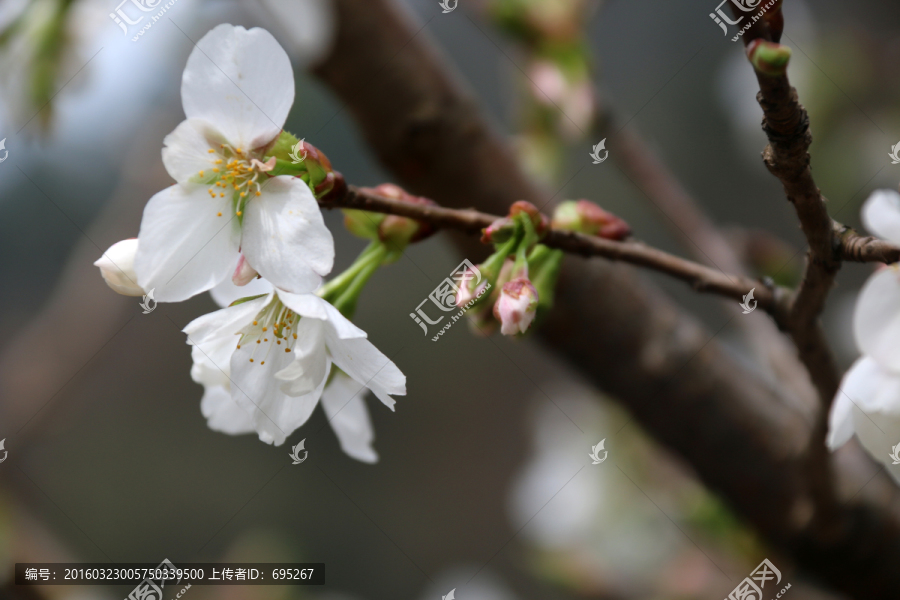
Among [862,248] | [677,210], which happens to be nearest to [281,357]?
[862,248]

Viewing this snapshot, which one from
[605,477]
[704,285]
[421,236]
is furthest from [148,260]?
[605,477]

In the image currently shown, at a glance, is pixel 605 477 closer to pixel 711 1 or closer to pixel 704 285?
pixel 704 285

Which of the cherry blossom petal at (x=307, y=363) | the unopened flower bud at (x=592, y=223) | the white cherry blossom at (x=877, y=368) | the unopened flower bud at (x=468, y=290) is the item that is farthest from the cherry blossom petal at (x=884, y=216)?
the cherry blossom petal at (x=307, y=363)

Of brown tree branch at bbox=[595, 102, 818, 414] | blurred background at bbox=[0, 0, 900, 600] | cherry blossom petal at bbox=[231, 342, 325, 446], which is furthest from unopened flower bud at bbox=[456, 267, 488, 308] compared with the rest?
brown tree branch at bbox=[595, 102, 818, 414]

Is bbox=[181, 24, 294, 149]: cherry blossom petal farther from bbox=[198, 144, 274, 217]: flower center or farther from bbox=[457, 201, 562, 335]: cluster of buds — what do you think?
A: bbox=[457, 201, 562, 335]: cluster of buds

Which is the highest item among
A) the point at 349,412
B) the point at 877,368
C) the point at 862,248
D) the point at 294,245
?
the point at 294,245

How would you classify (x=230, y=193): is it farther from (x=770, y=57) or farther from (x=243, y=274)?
(x=770, y=57)
